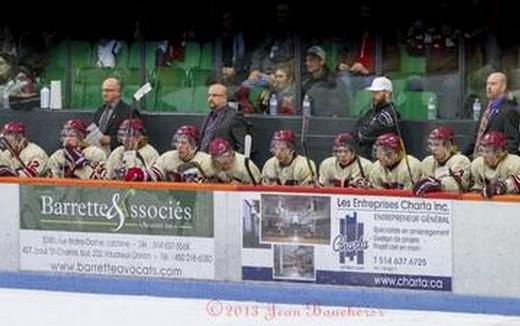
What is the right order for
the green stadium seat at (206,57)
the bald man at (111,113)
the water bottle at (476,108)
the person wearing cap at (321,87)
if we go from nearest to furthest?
1. the water bottle at (476,108)
2. the bald man at (111,113)
3. the person wearing cap at (321,87)
4. the green stadium seat at (206,57)

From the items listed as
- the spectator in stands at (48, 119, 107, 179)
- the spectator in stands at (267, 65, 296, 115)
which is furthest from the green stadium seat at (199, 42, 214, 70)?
the spectator in stands at (48, 119, 107, 179)

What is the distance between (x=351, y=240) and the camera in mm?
13180

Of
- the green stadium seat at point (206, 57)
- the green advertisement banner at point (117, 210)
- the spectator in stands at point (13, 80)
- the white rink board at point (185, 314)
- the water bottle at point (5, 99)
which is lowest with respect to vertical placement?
the white rink board at point (185, 314)

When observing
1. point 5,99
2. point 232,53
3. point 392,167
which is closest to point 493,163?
point 392,167

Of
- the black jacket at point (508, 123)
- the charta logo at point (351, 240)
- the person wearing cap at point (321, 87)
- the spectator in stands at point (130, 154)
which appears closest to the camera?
the charta logo at point (351, 240)

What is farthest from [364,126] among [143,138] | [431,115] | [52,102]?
[52,102]

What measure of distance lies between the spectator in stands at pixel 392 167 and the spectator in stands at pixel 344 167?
10 cm

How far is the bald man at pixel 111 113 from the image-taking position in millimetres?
15438

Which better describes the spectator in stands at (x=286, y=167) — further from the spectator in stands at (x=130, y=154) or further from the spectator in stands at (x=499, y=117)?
the spectator in stands at (x=499, y=117)

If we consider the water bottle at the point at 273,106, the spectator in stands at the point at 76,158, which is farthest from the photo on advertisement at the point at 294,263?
the water bottle at the point at 273,106

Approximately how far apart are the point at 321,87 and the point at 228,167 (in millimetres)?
2168

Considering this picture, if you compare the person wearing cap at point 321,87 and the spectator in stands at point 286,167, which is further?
the person wearing cap at point 321,87

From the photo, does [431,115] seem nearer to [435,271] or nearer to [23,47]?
[435,271]

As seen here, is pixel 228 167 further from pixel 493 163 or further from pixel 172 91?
A: pixel 172 91
